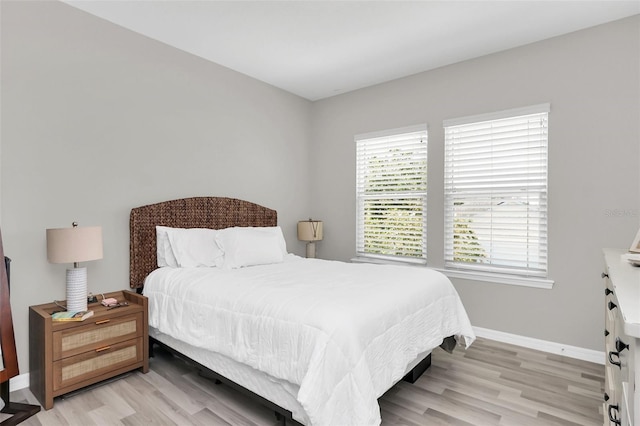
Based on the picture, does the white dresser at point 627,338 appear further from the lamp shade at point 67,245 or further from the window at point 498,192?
the lamp shade at point 67,245

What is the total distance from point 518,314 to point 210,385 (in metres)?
2.77

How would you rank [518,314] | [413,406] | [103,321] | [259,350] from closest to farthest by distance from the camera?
[259,350] < [413,406] < [103,321] < [518,314]

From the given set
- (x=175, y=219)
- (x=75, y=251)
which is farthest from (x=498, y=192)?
(x=75, y=251)

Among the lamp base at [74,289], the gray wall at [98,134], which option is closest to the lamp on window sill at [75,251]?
the lamp base at [74,289]

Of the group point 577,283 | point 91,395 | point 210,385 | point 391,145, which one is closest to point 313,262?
point 210,385

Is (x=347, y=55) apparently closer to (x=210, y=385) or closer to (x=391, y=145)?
(x=391, y=145)

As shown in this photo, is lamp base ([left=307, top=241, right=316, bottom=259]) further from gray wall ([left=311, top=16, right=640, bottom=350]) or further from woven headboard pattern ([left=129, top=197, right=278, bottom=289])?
gray wall ([left=311, top=16, right=640, bottom=350])

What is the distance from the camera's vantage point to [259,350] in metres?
1.95

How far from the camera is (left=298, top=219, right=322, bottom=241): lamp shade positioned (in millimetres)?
4383

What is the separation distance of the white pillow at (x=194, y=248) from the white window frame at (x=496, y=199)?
237cm

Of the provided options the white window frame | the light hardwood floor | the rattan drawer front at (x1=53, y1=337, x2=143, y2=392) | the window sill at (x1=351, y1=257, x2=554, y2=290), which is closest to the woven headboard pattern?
the rattan drawer front at (x1=53, y1=337, x2=143, y2=392)

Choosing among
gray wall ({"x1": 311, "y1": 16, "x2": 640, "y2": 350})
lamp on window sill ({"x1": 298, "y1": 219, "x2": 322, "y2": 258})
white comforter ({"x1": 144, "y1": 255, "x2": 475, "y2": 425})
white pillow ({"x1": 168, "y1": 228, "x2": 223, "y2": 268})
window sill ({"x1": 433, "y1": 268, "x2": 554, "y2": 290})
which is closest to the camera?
white comforter ({"x1": 144, "y1": 255, "x2": 475, "y2": 425})

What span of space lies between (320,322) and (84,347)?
1723mm

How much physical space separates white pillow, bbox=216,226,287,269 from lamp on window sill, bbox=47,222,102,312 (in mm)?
1016
